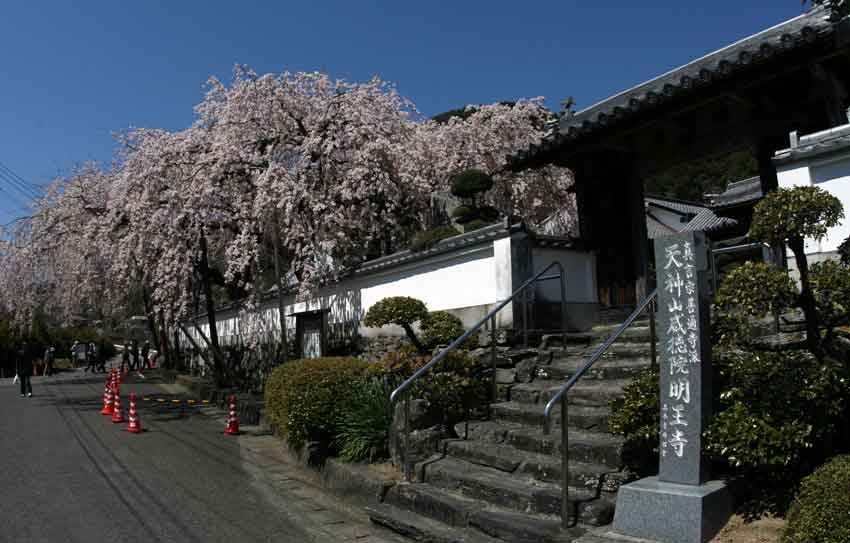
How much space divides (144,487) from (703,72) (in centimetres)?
897

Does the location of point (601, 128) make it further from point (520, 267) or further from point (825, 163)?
point (825, 163)

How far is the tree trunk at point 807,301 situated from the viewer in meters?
5.07

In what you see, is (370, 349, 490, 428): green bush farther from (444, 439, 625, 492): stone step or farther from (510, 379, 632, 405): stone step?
(444, 439, 625, 492): stone step

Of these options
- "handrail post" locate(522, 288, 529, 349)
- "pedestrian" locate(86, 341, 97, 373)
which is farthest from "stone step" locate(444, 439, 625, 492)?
"pedestrian" locate(86, 341, 97, 373)

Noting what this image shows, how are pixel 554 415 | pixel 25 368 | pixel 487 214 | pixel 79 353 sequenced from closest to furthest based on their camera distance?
1. pixel 554 415
2. pixel 487 214
3. pixel 25 368
4. pixel 79 353

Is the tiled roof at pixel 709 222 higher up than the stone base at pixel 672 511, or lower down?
higher up

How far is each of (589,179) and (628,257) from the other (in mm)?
1575

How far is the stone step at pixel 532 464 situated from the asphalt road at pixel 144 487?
4.56 ft

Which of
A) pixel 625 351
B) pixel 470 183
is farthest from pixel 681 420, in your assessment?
pixel 470 183

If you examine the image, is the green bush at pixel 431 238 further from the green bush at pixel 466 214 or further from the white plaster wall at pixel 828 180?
the white plaster wall at pixel 828 180

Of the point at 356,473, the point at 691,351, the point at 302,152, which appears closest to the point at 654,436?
the point at 691,351

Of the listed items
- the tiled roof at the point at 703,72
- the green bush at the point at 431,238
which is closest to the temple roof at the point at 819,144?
the tiled roof at the point at 703,72

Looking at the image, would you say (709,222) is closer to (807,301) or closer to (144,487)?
(807,301)

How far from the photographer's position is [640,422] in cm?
565
